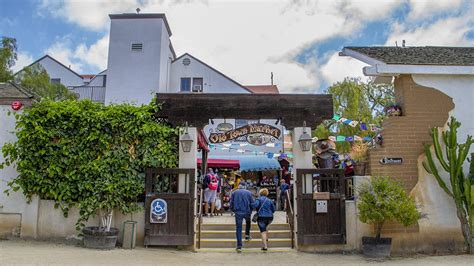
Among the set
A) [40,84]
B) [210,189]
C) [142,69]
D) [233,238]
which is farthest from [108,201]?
[142,69]

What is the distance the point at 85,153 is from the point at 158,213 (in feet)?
7.81

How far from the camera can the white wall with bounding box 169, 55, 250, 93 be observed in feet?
82.8

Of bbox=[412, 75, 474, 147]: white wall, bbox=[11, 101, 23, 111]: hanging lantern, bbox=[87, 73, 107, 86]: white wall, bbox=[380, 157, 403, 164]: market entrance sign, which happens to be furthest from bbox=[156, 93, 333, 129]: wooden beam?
bbox=[87, 73, 107, 86]: white wall

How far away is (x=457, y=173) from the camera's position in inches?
352

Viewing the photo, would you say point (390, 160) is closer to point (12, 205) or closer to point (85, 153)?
point (85, 153)

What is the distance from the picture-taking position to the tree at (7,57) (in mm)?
17766

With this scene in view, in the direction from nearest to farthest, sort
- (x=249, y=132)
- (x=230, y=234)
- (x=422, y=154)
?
(x=422, y=154), (x=230, y=234), (x=249, y=132)

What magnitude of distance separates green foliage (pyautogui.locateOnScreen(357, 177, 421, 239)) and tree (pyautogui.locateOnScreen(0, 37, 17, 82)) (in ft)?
56.0

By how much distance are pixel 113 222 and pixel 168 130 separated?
8.71 ft

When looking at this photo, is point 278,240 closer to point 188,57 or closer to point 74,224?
point 74,224

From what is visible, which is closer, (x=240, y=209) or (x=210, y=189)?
(x=240, y=209)

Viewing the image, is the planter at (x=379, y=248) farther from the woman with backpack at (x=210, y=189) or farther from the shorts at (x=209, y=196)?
the shorts at (x=209, y=196)

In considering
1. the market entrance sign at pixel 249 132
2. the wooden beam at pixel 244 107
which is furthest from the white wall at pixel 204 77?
the wooden beam at pixel 244 107

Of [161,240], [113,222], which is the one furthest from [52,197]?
[161,240]
